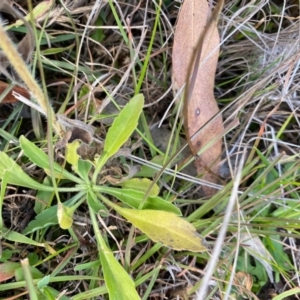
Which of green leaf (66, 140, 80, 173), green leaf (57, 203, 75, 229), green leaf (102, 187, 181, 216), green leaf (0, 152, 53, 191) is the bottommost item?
green leaf (102, 187, 181, 216)

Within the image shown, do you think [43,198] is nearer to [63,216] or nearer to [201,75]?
[63,216]

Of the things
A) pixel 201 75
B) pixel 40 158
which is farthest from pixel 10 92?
pixel 201 75

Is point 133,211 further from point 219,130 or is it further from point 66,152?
point 219,130

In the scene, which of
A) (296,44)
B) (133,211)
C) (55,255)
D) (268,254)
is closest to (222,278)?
(268,254)

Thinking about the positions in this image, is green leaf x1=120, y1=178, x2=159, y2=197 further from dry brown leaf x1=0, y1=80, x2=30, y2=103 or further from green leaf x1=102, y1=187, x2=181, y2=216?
dry brown leaf x1=0, y1=80, x2=30, y2=103

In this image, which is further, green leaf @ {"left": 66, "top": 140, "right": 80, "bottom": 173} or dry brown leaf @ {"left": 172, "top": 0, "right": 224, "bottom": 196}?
dry brown leaf @ {"left": 172, "top": 0, "right": 224, "bottom": 196}

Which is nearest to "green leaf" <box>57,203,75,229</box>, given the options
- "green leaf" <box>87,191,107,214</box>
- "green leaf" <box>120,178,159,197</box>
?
"green leaf" <box>87,191,107,214</box>
